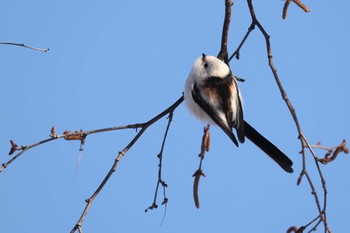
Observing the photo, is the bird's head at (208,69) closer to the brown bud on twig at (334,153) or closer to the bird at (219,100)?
the bird at (219,100)

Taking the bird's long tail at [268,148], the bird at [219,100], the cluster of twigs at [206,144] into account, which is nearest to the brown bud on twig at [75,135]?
the cluster of twigs at [206,144]

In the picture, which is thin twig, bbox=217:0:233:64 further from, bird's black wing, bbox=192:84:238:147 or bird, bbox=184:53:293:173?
bird's black wing, bbox=192:84:238:147

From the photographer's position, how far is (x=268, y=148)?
407 centimetres

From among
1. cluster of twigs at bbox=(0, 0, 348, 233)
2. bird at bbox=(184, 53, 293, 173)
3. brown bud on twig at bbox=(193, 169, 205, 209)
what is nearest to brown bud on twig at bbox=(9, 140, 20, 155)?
cluster of twigs at bbox=(0, 0, 348, 233)

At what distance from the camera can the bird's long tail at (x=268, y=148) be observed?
3916 millimetres

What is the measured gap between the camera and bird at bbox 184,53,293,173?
4.08 metres

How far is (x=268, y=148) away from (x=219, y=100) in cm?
A: 53

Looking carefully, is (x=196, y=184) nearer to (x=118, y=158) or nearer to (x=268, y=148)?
(x=118, y=158)

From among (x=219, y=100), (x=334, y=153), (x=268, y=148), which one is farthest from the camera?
(x=219, y=100)

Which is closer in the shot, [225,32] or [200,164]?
[200,164]

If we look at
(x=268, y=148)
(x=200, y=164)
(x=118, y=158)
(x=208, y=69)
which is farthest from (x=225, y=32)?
(x=118, y=158)

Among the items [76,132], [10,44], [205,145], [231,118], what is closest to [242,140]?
[231,118]

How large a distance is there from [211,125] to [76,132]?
1.60 m

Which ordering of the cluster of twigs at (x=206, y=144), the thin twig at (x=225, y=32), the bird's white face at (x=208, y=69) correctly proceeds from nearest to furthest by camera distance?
the cluster of twigs at (x=206, y=144) → the thin twig at (x=225, y=32) → the bird's white face at (x=208, y=69)
